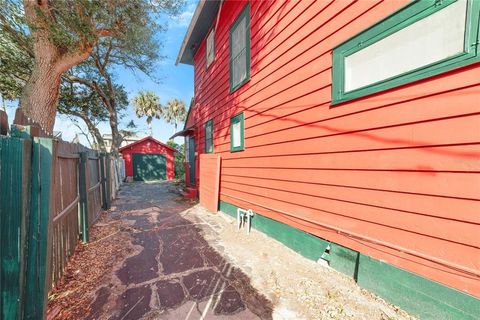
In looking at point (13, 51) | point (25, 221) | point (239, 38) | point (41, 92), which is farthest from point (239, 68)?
point (13, 51)

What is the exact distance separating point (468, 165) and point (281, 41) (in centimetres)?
311

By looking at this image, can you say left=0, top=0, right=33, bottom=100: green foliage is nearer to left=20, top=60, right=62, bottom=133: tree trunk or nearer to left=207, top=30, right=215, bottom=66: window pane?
left=20, top=60, right=62, bottom=133: tree trunk

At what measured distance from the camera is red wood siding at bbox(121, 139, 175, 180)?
17766 mm

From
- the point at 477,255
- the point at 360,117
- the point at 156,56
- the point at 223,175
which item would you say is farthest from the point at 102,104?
the point at 477,255

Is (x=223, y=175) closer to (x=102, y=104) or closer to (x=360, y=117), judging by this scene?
(x=360, y=117)

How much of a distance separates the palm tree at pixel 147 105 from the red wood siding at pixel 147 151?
697 inches

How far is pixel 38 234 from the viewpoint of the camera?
63.8 inches

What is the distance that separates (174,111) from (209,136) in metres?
34.3

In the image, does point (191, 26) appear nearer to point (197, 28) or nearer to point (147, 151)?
point (197, 28)

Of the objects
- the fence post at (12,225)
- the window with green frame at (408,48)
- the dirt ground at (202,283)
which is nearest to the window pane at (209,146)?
the dirt ground at (202,283)

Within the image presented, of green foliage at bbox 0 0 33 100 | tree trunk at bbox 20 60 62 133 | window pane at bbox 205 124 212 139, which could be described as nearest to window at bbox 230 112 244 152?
window pane at bbox 205 124 212 139

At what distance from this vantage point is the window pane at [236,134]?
5.12 m

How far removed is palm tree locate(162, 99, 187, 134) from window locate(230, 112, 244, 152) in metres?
34.8

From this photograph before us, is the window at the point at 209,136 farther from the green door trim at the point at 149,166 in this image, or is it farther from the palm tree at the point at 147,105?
the palm tree at the point at 147,105
